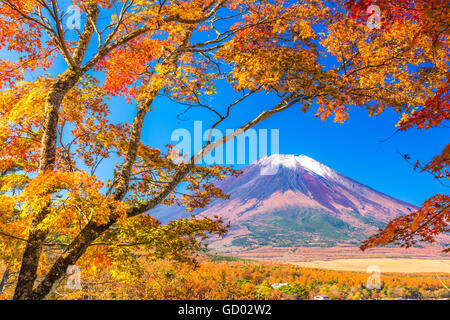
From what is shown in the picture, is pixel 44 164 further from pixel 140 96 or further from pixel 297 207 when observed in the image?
pixel 297 207

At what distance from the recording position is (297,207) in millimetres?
112625

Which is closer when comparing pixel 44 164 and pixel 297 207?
pixel 44 164

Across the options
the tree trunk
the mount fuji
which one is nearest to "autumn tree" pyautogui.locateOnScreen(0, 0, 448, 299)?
the tree trunk

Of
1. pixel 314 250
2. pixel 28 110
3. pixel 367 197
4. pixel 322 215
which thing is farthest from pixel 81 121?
pixel 367 197

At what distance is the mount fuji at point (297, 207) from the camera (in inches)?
3716

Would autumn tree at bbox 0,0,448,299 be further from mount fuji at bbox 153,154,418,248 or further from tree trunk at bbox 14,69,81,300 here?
mount fuji at bbox 153,154,418,248

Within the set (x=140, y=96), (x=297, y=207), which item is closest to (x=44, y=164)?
(x=140, y=96)

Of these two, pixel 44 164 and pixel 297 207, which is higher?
pixel 297 207

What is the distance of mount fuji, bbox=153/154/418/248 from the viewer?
9438cm

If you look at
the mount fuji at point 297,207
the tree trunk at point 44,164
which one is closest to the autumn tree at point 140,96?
the tree trunk at point 44,164

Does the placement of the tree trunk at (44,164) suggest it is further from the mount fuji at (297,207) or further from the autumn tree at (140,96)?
the mount fuji at (297,207)

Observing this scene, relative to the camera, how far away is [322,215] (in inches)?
4281

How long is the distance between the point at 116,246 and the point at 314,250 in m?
82.7
